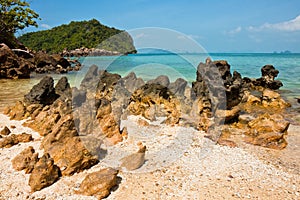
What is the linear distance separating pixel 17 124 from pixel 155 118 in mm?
4692

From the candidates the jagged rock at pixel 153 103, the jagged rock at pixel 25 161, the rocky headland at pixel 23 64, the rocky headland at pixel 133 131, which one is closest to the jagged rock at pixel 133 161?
the rocky headland at pixel 133 131

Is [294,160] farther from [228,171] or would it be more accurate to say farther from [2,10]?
[2,10]

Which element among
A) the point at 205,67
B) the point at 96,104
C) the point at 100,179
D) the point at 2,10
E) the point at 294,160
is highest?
the point at 2,10

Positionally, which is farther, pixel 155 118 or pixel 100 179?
pixel 155 118

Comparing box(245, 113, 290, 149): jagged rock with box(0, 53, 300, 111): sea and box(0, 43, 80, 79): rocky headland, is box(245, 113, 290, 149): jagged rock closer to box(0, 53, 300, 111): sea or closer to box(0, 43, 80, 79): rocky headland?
box(0, 53, 300, 111): sea

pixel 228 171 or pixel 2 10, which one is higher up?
pixel 2 10

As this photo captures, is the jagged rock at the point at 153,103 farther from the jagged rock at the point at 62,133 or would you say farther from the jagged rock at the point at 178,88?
the jagged rock at the point at 62,133

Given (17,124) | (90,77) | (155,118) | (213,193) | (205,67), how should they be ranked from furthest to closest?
(90,77) < (205,67) < (155,118) < (17,124) < (213,193)

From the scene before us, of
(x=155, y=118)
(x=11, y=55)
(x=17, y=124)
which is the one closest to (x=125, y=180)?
(x=155, y=118)

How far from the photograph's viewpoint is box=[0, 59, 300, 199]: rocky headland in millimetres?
4902

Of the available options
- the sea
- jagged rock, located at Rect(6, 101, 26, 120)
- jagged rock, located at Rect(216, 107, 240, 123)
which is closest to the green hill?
the sea

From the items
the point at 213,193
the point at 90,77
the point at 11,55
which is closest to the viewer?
the point at 213,193

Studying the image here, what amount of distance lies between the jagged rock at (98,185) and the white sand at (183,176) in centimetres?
13

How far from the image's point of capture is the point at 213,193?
4473mm
